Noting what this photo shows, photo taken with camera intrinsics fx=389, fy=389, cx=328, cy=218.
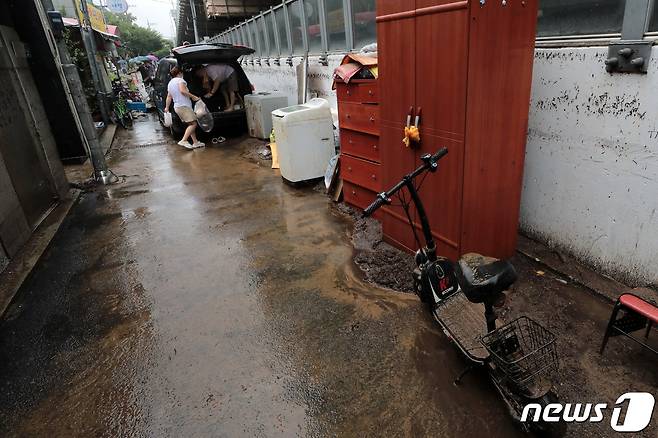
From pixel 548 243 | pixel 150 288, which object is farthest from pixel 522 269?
pixel 150 288

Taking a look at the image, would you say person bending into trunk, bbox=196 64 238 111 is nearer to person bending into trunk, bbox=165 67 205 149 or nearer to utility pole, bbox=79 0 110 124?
person bending into trunk, bbox=165 67 205 149

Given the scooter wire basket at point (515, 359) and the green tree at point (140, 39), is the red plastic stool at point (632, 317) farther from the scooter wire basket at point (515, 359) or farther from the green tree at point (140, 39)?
the green tree at point (140, 39)

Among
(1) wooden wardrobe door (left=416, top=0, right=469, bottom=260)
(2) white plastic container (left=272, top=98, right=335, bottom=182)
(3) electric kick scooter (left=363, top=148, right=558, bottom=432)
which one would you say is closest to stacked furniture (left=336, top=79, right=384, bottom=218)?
(1) wooden wardrobe door (left=416, top=0, right=469, bottom=260)

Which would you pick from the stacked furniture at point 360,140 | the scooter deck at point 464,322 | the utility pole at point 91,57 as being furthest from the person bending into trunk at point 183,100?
the scooter deck at point 464,322

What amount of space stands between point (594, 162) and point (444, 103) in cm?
135

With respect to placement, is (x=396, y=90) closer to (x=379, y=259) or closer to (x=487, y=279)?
(x=379, y=259)

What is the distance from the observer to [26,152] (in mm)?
5562

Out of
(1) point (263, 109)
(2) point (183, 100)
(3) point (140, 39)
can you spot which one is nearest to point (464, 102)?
(1) point (263, 109)

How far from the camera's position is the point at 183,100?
9.53 m

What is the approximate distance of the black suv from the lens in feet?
31.8

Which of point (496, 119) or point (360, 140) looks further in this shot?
point (360, 140)

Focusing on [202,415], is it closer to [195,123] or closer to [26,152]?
[26,152]

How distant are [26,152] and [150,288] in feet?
11.2

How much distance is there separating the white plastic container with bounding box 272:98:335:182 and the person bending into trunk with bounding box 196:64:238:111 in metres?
5.02
